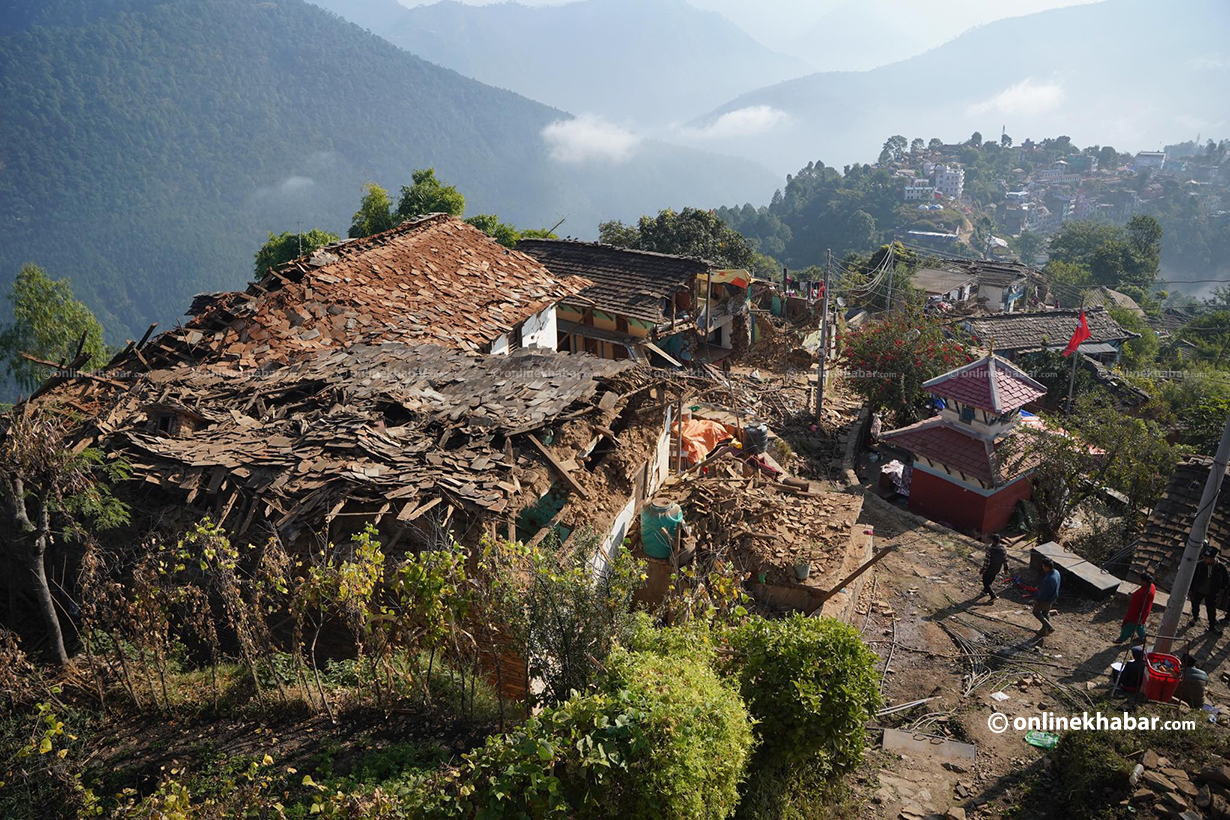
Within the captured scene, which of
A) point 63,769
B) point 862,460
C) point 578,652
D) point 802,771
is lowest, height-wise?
point 862,460

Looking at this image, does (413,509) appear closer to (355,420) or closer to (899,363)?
(355,420)

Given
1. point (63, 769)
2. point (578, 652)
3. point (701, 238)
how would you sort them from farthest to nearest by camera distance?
point (701, 238)
point (578, 652)
point (63, 769)

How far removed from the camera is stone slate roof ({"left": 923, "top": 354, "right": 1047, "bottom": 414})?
1798 centimetres

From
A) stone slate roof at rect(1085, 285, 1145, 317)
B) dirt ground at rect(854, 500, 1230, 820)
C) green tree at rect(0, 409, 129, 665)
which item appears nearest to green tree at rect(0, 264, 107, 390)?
green tree at rect(0, 409, 129, 665)

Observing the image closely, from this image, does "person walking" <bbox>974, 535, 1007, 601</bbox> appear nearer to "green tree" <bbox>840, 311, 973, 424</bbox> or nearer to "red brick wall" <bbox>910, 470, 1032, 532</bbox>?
"red brick wall" <bbox>910, 470, 1032, 532</bbox>

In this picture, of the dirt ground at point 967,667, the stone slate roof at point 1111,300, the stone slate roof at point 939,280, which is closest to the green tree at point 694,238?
the stone slate roof at point 939,280

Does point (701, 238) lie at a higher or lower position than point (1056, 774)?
Answer: higher

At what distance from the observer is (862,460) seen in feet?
77.3

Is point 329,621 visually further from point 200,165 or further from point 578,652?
point 200,165

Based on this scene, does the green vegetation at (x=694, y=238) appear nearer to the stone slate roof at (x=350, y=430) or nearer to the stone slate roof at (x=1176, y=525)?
the stone slate roof at (x=1176, y=525)

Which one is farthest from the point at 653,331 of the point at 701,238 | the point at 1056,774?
the point at 1056,774

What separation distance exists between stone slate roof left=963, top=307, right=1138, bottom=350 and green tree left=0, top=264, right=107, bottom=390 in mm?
38807

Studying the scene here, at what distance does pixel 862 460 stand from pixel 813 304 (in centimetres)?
1480

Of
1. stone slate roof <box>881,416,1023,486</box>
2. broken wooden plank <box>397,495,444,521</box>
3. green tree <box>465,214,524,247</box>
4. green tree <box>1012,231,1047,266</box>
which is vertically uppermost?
green tree <box>465,214,524,247</box>
